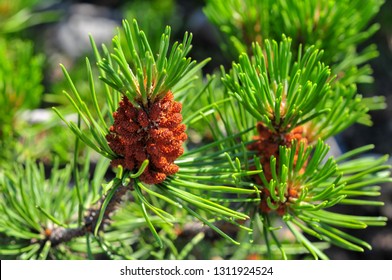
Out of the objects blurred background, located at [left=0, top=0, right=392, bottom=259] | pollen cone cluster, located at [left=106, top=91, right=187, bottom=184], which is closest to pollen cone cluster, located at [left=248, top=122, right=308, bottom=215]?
pollen cone cluster, located at [left=106, top=91, right=187, bottom=184]

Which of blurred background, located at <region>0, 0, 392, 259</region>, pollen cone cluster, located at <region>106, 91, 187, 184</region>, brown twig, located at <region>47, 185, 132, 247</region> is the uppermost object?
blurred background, located at <region>0, 0, 392, 259</region>

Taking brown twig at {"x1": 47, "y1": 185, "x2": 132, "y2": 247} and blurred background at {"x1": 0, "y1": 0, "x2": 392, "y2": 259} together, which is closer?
brown twig at {"x1": 47, "y1": 185, "x2": 132, "y2": 247}

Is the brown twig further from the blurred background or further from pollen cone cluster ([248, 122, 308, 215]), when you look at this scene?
the blurred background

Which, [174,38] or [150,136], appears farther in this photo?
[174,38]

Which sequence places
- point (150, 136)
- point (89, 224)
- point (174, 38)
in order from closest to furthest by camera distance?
point (150, 136)
point (89, 224)
point (174, 38)

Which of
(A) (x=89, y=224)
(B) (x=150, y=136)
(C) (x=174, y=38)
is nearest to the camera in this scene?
(B) (x=150, y=136)

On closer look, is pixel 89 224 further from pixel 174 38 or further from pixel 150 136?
pixel 174 38

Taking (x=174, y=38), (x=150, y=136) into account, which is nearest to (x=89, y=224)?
(x=150, y=136)
